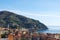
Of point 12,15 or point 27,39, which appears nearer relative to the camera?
point 27,39

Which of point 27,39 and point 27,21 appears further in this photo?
point 27,21

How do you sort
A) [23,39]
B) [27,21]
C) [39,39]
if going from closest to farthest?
[39,39], [23,39], [27,21]

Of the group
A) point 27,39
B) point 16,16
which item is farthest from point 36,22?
point 27,39

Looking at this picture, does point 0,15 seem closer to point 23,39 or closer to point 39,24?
point 39,24

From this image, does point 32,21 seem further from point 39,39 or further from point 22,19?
point 39,39

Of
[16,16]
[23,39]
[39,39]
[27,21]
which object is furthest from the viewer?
[16,16]

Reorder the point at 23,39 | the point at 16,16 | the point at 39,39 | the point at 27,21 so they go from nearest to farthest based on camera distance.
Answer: the point at 39,39, the point at 23,39, the point at 27,21, the point at 16,16

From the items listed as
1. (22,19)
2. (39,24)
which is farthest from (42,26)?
(22,19)

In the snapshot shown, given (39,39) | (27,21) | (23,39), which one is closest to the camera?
(39,39)
